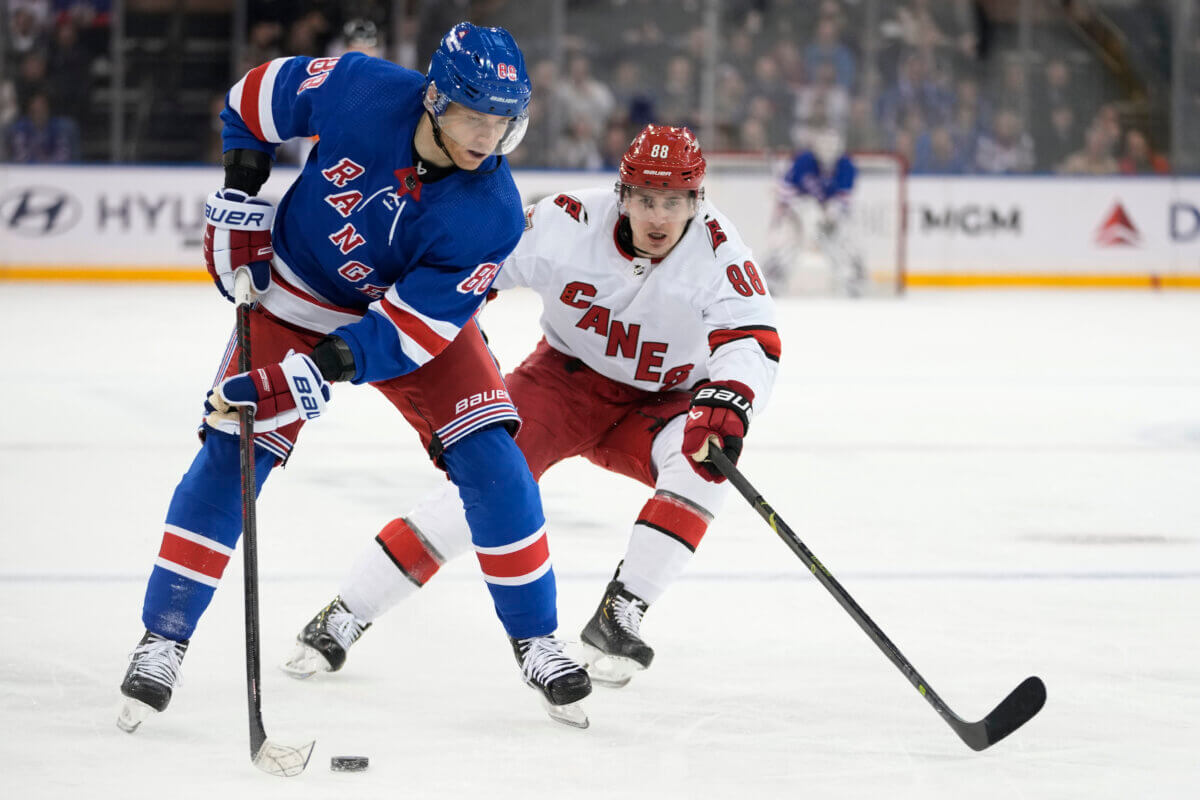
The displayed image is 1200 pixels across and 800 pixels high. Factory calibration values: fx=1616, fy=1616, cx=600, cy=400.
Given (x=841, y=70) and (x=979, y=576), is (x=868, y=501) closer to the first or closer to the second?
(x=979, y=576)

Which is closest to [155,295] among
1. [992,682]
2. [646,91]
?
[646,91]

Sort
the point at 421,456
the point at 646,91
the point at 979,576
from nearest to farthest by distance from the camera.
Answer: the point at 979,576 < the point at 421,456 < the point at 646,91

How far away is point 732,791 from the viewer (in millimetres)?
2250

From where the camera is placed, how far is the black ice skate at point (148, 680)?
242cm

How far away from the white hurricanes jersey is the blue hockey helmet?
0.53m

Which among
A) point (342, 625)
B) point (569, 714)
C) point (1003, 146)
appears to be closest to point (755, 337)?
point (569, 714)

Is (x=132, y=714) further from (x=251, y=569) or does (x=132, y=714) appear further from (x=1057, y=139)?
(x=1057, y=139)

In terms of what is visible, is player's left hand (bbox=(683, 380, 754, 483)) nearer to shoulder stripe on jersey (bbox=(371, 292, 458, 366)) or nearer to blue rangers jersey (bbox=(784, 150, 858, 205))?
shoulder stripe on jersey (bbox=(371, 292, 458, 366))

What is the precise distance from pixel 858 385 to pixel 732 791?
13.9 feet

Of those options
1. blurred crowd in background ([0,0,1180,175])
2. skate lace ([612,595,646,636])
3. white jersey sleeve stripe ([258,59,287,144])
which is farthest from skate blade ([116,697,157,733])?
blurred crowd in background ([0,0,1180,175])

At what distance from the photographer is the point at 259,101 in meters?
2.61

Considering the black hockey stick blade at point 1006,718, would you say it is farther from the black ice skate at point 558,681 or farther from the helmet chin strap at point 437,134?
the helmet chin strap at point 437,134

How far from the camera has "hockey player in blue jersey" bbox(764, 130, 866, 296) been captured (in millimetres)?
10055

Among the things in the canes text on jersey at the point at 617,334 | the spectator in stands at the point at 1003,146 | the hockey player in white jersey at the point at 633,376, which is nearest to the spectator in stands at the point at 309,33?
the spectator in stands at the point at 1003,146
